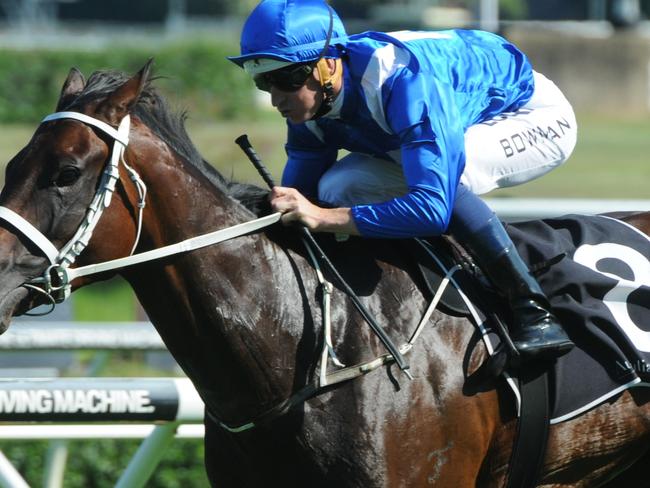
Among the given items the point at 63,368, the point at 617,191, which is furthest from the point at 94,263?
the point at 617,191

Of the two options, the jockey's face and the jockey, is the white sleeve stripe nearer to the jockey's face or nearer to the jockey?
the jockey

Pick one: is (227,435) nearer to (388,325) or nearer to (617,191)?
(388,325)

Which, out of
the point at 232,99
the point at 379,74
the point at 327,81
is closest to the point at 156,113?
the point at 327,81

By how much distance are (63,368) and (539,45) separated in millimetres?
20922

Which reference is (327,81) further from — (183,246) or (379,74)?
(183,246)

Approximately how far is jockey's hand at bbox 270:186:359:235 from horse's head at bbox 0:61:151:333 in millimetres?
412

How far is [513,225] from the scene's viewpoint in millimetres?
3406

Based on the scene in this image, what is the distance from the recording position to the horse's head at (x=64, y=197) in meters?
2.66

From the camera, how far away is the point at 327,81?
302cm

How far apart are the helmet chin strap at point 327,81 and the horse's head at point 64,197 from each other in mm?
468

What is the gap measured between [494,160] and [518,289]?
0.41 metres

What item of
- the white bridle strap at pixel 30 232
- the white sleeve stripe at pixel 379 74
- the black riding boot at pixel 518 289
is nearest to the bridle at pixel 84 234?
the white bridle strap at pixel 30 232

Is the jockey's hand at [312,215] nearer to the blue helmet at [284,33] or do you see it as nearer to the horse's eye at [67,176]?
the blue helmet at [284,33]

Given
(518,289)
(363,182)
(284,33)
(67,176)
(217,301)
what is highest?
(284,33)
